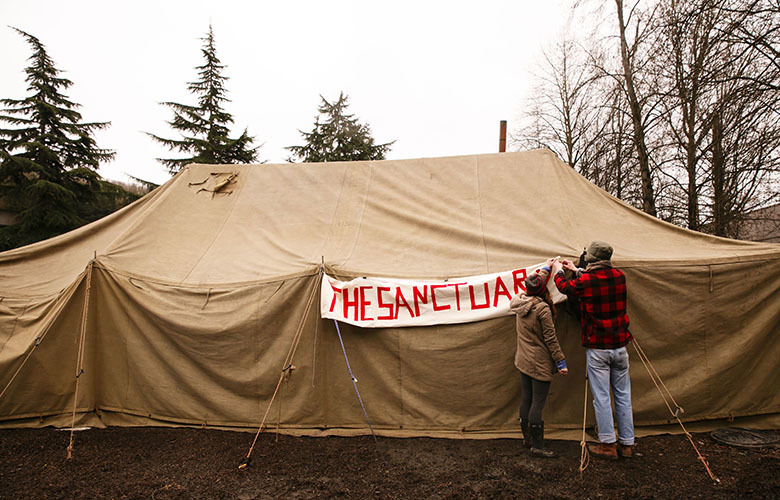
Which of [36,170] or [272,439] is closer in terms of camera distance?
[272,439]

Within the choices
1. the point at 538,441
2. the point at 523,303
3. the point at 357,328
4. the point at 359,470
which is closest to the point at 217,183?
the point at 357,328

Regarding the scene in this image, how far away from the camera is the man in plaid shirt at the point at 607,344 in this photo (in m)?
3.48

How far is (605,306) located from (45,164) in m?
18.0

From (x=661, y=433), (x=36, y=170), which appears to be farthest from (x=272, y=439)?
(x=36, y=170)

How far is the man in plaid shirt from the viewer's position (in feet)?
11.4

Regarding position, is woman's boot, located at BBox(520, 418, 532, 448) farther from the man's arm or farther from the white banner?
the man's arm

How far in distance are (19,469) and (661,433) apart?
5.87 metres

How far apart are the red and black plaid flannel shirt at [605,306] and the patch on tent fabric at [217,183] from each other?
4.66 metres

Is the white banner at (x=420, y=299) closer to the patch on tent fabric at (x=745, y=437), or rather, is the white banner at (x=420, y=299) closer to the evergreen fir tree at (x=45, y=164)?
the patch on tent fabric at (x=745, y=437)

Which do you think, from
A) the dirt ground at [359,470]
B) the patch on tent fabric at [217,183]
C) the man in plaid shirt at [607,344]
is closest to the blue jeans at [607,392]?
the man in plaid shirt at [607,344]

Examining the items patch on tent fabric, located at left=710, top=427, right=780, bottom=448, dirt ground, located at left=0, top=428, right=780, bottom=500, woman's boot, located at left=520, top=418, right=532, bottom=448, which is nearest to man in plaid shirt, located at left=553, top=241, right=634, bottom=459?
dirt ground, located at left=0, top=428, right=780, bottom=500

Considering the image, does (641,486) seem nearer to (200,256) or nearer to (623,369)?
(623,369)

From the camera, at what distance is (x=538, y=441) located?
3596 millimetres

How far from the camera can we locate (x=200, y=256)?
4.93 metres
